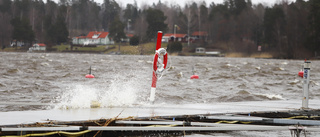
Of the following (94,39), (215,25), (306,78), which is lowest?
(306,78)

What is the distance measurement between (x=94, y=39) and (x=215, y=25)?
115 ft

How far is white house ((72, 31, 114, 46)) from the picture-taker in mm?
126000

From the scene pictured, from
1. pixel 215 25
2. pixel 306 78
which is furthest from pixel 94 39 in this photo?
pixel 306 78

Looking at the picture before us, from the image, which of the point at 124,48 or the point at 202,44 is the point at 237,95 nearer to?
the point at 124,48

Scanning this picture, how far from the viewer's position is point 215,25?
123812 millimetres

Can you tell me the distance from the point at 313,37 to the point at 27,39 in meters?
72.9

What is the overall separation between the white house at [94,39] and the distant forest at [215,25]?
7.07 ft

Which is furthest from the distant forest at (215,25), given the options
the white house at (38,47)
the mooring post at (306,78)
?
the mooring post at (306,78)

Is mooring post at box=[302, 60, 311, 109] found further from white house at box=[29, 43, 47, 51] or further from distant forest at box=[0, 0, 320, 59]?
white house at box=[29, 43, 47, 51]

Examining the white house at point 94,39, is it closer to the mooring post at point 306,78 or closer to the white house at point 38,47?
the white house at point 38,47

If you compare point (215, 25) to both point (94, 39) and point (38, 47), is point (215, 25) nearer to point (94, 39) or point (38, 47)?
point (94, 39)

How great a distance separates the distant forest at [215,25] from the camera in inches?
3492

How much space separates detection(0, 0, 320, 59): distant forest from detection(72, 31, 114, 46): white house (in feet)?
7.07

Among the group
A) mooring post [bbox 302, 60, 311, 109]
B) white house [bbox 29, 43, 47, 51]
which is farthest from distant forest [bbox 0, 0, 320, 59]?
mooring post [bbox 302, 60, 311, 109]
